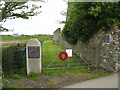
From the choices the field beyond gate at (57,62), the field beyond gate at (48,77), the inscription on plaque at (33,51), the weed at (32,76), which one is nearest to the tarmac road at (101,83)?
the field beyond gate at (48,77)

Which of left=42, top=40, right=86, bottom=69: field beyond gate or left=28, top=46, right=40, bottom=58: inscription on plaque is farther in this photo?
left=42, top=40, right=86, bottom=69: field beyond gate

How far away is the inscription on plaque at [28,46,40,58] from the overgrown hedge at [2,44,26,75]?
1.43 ft

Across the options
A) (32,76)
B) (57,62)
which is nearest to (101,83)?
(32,76)

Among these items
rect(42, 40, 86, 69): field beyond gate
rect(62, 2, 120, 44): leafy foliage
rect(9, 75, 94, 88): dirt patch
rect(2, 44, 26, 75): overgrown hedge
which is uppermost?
rect(62, 2, 120, 44): leafy foliage

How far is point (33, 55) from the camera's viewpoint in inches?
371

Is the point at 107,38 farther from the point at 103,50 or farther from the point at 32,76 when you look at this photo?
the point at 32,76

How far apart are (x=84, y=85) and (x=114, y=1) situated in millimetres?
5439

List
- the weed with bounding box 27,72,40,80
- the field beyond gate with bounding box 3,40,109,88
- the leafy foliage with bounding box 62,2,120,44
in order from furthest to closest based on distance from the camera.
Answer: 1. the leafy foliage with bounding box 62,2,120,44
2. the weed with bounding box 27,72,40,80
3. the field beyond gate with bounding box 3,40,109,88

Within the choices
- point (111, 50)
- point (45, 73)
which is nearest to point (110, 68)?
point (111, 50)

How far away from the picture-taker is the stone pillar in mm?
9430

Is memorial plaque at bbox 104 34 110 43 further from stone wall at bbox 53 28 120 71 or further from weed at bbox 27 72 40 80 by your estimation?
weed at bbox 27 72 40 80

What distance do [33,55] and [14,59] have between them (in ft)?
3.54

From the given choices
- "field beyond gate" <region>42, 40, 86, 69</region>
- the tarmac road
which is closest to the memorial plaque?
the tarmac road

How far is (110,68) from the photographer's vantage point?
396 inches
